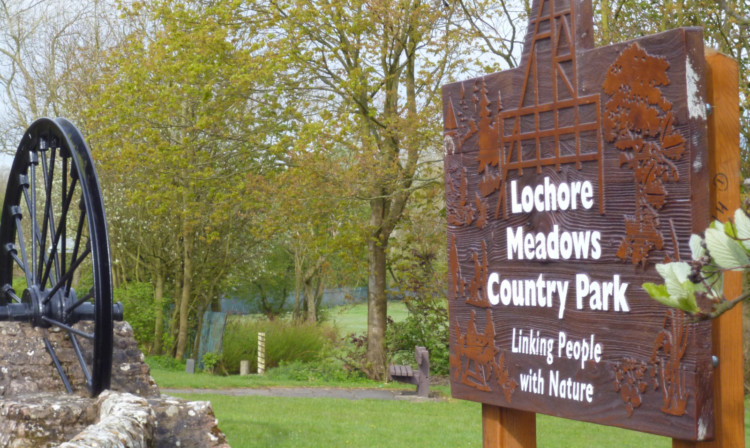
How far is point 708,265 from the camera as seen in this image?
1.57 metres

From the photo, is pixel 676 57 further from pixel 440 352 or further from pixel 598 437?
pixel 440 352

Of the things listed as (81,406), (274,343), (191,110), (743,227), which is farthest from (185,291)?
(743,227)

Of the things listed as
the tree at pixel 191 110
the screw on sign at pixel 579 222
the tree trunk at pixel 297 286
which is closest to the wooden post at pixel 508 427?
the screw on sign at pixel 579 222

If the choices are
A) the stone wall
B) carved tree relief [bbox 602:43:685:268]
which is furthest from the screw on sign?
the stone wall

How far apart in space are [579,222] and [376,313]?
48.4 feet

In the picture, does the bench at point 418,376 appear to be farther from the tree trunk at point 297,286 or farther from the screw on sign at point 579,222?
the tree trunk at point 297,286

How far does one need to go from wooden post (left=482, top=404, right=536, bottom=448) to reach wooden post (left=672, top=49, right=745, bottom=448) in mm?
1049

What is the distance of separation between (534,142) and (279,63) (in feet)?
39.6

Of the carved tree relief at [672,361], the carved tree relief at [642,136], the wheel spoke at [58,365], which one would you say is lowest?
the wheel spoke at [58,365]

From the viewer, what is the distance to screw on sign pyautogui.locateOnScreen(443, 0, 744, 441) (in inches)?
122

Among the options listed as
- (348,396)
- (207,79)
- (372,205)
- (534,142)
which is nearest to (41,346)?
(534,142)

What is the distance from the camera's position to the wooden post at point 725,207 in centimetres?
313

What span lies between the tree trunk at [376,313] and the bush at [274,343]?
298cm

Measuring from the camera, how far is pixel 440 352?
60.4 feet
